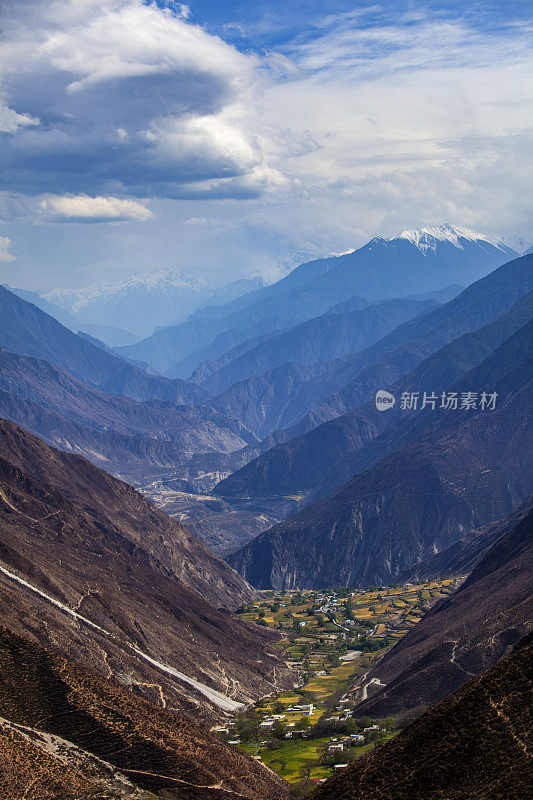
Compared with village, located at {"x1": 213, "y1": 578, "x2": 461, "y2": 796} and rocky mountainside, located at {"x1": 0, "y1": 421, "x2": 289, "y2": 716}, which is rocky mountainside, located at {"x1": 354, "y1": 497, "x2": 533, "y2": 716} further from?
rocky mountainside, located at {"x1": 0, "y1": 421, "x2": 289, "y2": 716}

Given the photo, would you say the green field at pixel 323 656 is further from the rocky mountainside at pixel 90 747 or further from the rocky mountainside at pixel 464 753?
the rocky mountainside at pixel 464 753

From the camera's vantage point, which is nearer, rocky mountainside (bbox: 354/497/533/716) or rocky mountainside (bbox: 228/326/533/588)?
rocky mountainside (bbox: 354/497/533/716)

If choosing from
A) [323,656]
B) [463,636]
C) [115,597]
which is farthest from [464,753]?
[323,656]

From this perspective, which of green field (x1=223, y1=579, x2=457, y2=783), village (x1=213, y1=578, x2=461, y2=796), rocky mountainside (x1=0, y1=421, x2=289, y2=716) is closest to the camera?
village (x1=213, y1=578, x2=461, y2=796)

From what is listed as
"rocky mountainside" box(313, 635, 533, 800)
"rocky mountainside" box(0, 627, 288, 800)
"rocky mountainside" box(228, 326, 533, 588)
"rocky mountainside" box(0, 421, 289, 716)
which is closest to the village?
"rocky mountainside" box(0, 421, 289, 716)

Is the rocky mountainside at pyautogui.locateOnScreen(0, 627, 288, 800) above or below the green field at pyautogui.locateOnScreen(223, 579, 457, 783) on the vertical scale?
above

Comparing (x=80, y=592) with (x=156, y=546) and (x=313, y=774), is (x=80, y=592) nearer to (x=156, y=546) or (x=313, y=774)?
(x=313, y=774)

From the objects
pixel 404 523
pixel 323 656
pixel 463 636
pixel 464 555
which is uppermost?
pixel 404 523

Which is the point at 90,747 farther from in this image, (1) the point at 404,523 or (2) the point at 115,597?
(1) the point at 404,523
